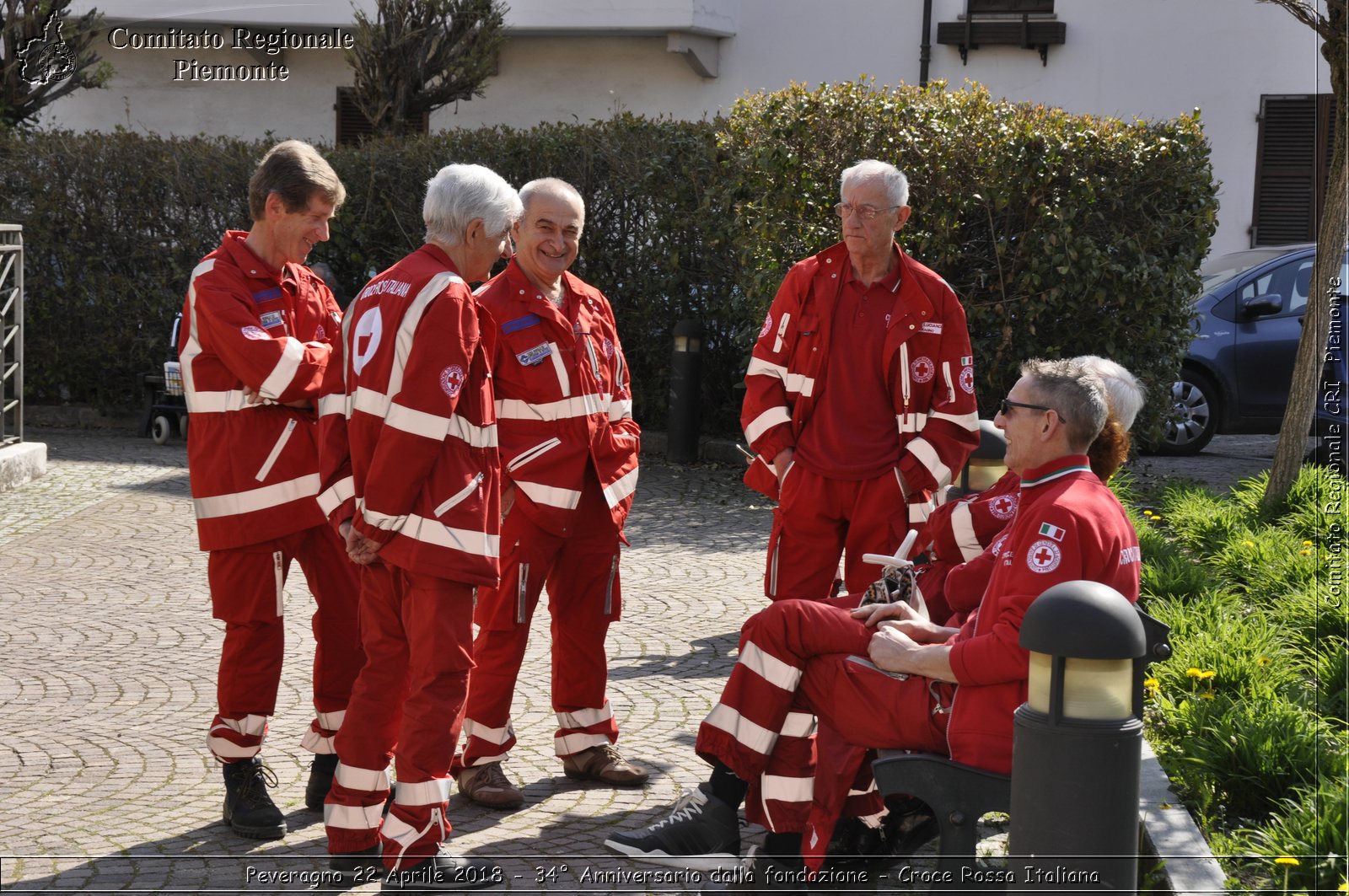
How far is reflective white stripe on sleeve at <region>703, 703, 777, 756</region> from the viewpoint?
428 centimetres

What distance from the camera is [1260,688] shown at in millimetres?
5250

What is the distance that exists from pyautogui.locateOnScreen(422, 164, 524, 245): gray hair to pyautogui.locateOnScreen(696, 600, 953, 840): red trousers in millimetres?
1445

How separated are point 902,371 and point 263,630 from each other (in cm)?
243

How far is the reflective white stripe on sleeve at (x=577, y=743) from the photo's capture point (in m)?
5.34

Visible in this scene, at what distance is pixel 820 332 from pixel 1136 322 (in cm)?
629

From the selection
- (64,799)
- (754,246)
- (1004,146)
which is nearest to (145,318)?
(754,246)

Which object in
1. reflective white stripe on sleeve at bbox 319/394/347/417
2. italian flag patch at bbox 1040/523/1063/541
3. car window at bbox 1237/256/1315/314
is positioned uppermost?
car window at bbox 1237/256/1315/314

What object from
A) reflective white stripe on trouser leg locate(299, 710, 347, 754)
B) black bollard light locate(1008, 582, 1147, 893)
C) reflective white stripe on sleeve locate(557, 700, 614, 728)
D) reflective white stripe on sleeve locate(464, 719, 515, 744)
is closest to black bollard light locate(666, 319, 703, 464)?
reflective white stripe on sleeve locate(557, 700, 614, 728)

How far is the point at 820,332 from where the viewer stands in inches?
219

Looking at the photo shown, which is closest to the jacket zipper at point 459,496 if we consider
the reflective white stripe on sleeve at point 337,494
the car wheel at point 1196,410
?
the reflective white stripe on sleeve at point 337,494

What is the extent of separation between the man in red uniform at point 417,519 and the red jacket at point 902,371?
149cm

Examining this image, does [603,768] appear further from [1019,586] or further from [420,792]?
[1019,586]

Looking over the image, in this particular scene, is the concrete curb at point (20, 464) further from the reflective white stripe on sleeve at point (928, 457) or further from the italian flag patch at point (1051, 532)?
the italian flag patch at point (1051, 532)

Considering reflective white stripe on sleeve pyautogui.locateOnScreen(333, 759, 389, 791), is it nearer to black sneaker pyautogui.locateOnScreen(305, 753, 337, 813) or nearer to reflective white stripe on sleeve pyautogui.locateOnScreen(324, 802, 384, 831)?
reflective white stripe on sleeve pyautogui.locateOnScreen(324, 802, 384, 831)
